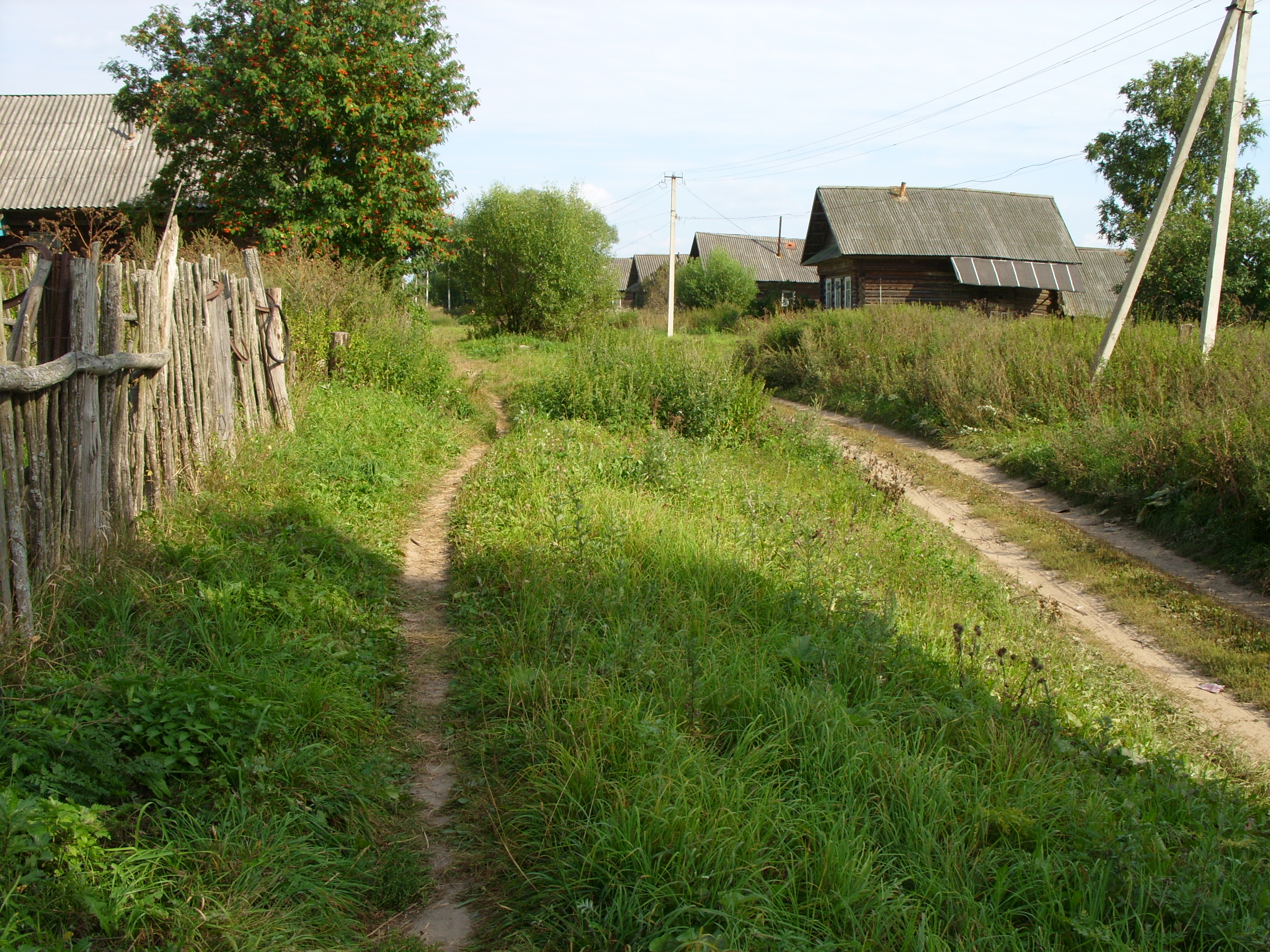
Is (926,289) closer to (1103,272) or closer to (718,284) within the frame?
(718,284)

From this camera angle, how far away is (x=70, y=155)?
74.3 ft

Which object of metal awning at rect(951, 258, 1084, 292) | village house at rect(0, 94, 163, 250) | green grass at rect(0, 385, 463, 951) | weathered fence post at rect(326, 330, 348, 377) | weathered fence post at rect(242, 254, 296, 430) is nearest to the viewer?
green grass at rect(0, 385, 463, 951)

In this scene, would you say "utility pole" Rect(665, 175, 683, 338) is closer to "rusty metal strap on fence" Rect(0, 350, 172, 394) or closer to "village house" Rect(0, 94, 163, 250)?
"village house" Rect(0, 94, 163, 250)

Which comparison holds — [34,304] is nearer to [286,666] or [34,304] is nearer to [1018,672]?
[286,666]

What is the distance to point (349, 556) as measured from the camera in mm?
5301

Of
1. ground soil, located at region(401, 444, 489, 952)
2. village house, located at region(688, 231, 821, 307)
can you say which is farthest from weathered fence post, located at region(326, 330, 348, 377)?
village house, located at region(688, 231, 821, 307)

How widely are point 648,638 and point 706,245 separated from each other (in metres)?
47.3

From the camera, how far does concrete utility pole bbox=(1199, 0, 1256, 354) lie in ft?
33.7

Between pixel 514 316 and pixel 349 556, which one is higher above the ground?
pixel 514 316

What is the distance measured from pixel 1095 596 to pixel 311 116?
1491cm

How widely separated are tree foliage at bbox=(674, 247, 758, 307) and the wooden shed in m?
11.5

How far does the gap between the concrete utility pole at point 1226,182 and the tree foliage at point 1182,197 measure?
10308 mm

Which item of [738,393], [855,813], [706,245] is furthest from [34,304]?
[706,245]

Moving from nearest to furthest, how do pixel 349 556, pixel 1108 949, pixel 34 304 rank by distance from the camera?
pixel 1108 949 < pixel 34 304 < pixel 349 556
